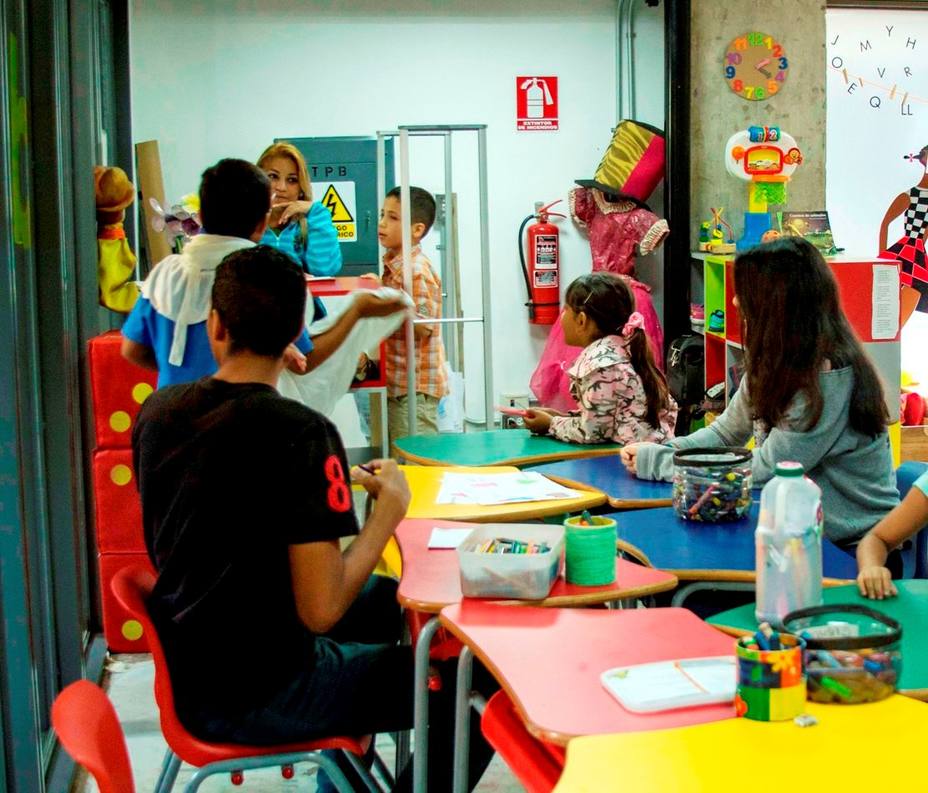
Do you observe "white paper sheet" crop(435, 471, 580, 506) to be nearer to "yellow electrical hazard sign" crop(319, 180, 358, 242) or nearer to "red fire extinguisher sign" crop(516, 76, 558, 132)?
"yellow electrical hazard sign" crop(319, 180, 358, 242)

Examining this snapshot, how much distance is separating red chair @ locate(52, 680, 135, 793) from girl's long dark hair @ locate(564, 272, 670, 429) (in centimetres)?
240

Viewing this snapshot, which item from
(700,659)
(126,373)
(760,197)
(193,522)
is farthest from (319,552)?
(760,197)

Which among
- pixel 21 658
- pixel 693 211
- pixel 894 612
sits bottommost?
pixel 21 658

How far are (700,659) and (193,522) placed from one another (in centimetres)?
83

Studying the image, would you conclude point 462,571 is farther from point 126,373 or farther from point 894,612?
point 126,373

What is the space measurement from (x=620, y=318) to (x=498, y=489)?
36.3 inches

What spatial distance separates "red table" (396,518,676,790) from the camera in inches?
82.6

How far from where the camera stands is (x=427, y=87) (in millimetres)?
6871

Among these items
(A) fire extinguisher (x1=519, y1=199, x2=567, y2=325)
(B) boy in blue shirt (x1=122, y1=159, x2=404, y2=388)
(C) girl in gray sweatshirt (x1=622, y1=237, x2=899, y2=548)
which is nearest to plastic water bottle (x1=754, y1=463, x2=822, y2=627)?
(C) girl in gray sweatshirt (x1=622, y1=237, x2=899, y2=548)

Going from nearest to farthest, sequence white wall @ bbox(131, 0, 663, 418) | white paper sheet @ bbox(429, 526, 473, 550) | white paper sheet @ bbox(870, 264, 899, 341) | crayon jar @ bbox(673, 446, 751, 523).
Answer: white paper sheet @ bbox(429, 526, 473, 550)
crayon jar @ bbox(673, 446, 751, 523)
white paper sheet @ bbox(870, 264, 899, 341)
white wall @ bbox(131, 0, 663, 418)

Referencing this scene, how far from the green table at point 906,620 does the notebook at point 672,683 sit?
0.28 m

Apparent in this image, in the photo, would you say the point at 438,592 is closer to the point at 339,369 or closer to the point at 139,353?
the point at 139,353

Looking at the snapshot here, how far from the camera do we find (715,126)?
6750mm

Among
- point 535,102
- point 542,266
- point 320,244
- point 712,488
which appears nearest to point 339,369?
point 320,244
